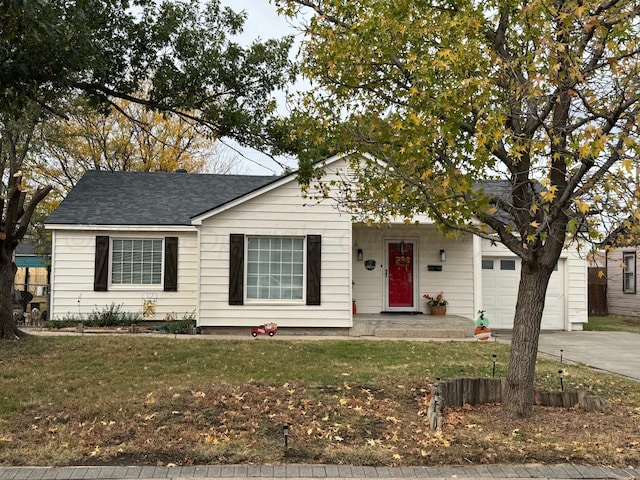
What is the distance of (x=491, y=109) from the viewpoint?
5609 millimetres

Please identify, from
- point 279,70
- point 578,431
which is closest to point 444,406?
point 578,431

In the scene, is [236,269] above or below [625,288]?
above

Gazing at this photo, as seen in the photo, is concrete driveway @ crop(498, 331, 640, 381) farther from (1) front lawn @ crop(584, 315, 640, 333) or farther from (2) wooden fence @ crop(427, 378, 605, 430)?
(2) wooden fence @ crop(427, 378, 605, 430)

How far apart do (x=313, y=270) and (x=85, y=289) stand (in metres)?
5.92

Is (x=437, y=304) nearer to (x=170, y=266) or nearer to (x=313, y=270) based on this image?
(x=313, y=270)

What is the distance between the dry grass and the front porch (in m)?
3.17

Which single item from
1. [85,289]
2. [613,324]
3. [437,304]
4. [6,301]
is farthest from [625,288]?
[6,301]

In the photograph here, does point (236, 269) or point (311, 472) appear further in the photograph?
point (236, 269)

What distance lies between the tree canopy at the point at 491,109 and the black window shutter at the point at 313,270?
6.28m

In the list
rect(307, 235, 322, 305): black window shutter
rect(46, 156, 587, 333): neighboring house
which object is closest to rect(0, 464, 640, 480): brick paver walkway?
rect(46, 156, 587, 333): neighboring house

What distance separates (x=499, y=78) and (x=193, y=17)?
5213mm

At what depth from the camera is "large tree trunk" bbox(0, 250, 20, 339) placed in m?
10.5

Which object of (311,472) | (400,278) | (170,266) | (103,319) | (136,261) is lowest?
(311,472)

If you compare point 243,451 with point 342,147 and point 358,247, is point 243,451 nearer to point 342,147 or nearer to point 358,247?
point 342,147
